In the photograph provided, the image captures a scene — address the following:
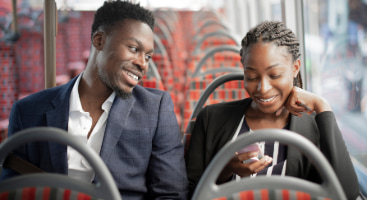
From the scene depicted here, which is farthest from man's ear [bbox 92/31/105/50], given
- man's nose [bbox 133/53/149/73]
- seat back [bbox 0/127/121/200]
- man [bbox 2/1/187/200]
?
seat back [bbox 0/127/121/200]

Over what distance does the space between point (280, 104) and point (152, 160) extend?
0.49 metres

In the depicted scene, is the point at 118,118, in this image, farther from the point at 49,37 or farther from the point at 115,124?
the point at 49,37

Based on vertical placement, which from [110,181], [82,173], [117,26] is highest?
[117,26]

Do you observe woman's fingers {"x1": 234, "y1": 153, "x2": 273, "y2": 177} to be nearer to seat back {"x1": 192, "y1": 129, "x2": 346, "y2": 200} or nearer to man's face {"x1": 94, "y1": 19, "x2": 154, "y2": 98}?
seat back {"x1": 192, "y1": 129, "x2": 346, "y2": 200}

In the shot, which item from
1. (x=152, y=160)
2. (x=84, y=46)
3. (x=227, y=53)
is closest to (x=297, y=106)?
(x=152, y=160)

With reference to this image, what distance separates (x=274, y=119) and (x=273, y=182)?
0.55 meters

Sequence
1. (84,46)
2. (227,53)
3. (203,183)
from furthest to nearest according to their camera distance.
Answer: (84,46), (227,53), (203,183)

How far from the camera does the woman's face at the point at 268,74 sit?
1.16m

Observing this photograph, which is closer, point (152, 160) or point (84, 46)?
point (152, 160)

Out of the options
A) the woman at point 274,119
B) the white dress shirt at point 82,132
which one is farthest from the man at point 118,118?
the woman at point 274,119

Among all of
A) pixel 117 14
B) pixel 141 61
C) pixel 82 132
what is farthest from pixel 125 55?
pixel 82 132

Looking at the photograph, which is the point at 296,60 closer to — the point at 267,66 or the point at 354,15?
the point at 267,66

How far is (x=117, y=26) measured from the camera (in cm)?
128

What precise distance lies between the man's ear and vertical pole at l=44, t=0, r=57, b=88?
0.20 metres
